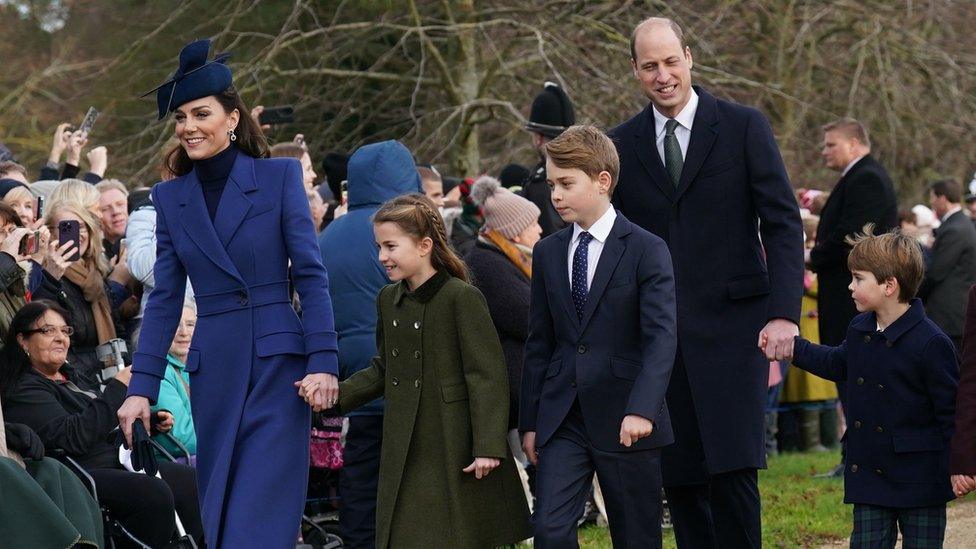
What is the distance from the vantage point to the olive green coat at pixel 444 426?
5.66 metres

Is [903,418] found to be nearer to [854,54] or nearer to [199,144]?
[199,144]

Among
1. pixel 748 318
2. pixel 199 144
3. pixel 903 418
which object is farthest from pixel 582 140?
pixel 903 418

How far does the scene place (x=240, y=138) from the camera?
18.0ft

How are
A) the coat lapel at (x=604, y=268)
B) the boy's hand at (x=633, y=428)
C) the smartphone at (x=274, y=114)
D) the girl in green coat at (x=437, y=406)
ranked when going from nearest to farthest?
the boy's hand at (x=633, y=428) < the coat lapel at (x=604, y=268) < the girl in green coat at (x=437, y=406) < the smartphone at (x=274, y=114)

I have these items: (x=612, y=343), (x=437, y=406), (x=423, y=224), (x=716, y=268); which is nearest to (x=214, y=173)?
(x=423, y=224)

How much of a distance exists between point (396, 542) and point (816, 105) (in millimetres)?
13704

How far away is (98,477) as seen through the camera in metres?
6.84

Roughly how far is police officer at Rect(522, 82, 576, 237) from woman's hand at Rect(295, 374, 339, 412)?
359 cm

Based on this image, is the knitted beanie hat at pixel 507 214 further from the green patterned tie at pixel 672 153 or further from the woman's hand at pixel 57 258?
the woman's hand at pixel 57 258

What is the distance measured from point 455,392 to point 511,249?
2001 mm

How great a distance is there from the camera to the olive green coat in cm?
566

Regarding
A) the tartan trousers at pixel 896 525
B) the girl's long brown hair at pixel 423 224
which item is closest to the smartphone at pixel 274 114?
the girl's long brown hair at pixel 423 224

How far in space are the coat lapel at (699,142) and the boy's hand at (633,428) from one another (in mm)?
1036

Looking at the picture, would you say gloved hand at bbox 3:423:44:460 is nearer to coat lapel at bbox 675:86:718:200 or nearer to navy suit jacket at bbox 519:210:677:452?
navy suit jacket at bbox 519:210:677:452
